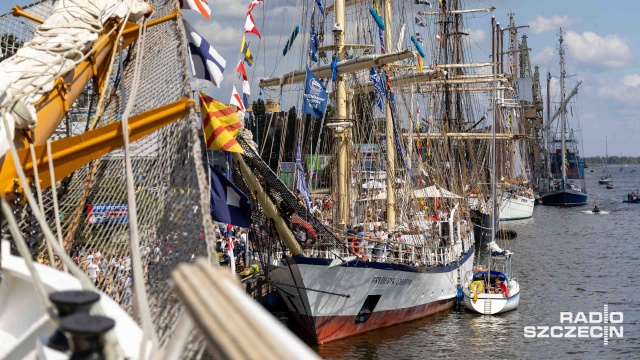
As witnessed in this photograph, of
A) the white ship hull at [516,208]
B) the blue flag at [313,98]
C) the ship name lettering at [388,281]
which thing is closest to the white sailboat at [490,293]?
the ship name lettering at [388,281]

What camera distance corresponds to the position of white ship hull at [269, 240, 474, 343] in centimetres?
2452

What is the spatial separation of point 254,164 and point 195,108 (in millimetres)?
12978

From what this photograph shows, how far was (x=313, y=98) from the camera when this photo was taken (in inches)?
968

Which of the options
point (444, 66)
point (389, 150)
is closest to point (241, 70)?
point (389, 150)

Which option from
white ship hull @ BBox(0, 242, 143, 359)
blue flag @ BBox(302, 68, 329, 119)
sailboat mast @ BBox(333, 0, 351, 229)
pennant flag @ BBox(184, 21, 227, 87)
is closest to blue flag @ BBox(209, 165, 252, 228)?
pennant flag @ BBox(184, 21, 227, 87)

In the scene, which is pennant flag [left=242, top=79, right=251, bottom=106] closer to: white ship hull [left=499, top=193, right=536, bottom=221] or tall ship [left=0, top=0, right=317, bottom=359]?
tall ship [left=0, top=0, right=317, bottom=359]

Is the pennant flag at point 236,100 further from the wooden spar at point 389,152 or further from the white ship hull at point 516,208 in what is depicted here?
the white ship hull at point 516,208

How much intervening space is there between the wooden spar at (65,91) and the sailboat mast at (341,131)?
20.3 metres

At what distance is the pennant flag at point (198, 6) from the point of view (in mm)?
12578

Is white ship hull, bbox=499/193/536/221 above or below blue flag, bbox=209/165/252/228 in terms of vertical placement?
below

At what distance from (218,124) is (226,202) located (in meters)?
1.76

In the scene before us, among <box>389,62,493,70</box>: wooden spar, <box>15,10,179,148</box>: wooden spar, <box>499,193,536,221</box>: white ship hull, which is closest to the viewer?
<box>15,10,179,148</box>: wooden spar

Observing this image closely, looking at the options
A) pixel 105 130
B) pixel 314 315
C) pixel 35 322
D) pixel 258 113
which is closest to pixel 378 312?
pixel 314 315

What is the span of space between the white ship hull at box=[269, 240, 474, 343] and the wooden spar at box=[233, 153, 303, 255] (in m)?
0.66
